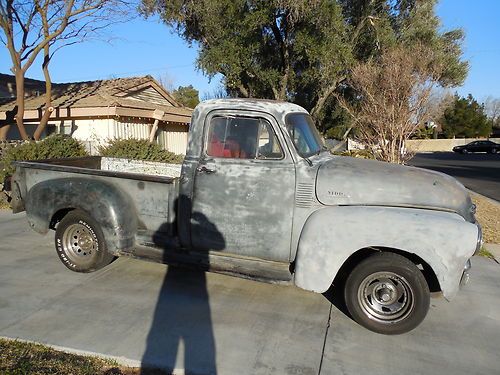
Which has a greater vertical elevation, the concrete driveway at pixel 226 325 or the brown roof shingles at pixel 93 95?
the brown roof shingles at pixel 93 95

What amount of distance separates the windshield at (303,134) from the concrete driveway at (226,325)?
5.64 ft

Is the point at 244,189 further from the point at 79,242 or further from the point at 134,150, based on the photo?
the point at 134,150

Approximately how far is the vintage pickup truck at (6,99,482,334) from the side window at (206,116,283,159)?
0.04ft

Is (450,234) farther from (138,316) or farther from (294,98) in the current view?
(294,98)

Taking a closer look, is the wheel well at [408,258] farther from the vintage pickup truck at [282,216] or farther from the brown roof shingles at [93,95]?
the brown roof shingles at [93,95]

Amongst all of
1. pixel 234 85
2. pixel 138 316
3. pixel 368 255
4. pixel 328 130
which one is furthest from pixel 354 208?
pixel 328 130

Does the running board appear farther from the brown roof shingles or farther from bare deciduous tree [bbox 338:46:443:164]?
the brown roof shingles

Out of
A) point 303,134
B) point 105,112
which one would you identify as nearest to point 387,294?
point 303,134

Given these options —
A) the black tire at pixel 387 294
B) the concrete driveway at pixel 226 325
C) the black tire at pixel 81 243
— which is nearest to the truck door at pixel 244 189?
the concrete driveway at pixel 226 325

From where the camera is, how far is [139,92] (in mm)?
17703

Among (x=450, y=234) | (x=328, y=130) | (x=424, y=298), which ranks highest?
(x=328, y=130)

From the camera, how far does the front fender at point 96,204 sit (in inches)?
176

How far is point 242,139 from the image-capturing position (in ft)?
13.5

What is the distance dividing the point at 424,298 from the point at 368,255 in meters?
0.62
